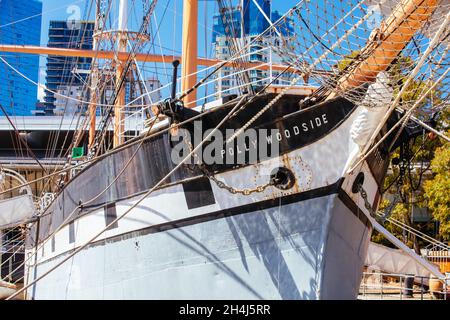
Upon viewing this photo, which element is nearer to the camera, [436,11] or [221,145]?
[436,11]

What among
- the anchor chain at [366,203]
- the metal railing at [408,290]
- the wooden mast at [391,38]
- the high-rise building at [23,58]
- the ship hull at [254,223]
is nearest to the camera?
the wooden mast at [391,38]

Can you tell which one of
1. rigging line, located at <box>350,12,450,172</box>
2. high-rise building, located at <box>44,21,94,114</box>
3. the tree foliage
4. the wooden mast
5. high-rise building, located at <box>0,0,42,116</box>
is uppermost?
high-rise building, located at <box>0,0,42,116</box>

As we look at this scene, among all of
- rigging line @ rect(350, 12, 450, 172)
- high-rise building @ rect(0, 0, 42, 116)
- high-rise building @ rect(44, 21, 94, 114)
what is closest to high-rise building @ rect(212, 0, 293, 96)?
rigging line @ rect(350, 12, 450, 172)

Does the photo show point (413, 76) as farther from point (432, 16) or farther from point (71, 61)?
point (71, 61)

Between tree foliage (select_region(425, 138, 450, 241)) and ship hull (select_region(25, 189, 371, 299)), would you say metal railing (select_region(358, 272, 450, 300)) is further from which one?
ship hull (select_region(25, 189, 371, 299))

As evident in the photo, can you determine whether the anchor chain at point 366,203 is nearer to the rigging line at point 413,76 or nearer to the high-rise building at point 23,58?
the rigging line at point 413,76

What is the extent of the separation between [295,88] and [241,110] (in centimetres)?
87

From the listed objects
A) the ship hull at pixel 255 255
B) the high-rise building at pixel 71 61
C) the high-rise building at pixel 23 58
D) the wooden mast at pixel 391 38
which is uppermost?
the high-rise building at pixel 23 58

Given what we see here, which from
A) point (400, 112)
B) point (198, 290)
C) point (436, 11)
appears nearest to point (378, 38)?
point (436, 11)

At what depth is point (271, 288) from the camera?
9828mm

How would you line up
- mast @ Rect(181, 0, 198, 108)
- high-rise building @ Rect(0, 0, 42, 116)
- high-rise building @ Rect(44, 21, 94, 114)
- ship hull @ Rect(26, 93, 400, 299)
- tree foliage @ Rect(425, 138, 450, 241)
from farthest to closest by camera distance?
high-rise building @ Rect(0, 0, 42, 116)
high-rise building @ Rect(44, 21, 94, 114)
tree foliage @ Rect(425, 138, 450, 241)
mast @ Rect(181, 0, 198, 108)
ship hull @ Rect(26, 93, 400, 299)

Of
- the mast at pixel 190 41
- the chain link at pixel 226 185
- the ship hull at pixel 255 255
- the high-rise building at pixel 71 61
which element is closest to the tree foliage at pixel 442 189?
the ship hull at pixel 255 255

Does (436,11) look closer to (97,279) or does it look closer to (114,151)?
(114,151)
